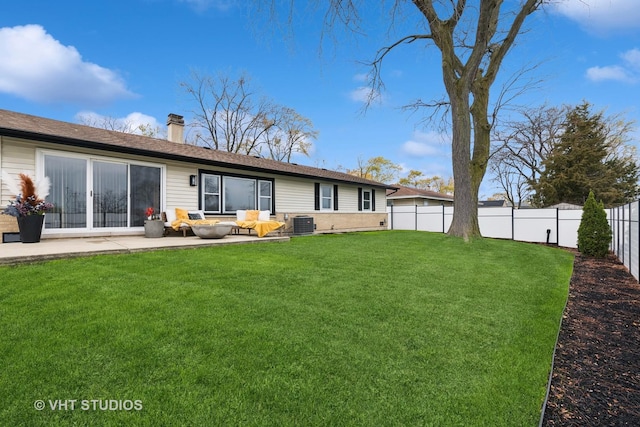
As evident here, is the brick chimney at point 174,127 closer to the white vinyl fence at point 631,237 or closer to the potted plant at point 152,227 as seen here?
the potted plant at point 152,227

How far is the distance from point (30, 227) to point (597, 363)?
9425 millimetres

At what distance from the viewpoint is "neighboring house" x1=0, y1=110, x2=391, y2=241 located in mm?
7250

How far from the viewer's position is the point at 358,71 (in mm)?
12797

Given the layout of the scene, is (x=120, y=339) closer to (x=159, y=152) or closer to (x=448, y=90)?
(x=159, y=152)

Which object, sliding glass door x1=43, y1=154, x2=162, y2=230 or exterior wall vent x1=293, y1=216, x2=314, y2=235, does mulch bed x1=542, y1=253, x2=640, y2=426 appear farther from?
sliding glass door x1=43, y1=154, x2=162, y2=230

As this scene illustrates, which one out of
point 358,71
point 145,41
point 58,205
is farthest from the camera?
point 145,41

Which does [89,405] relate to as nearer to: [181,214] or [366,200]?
→ [181,214]

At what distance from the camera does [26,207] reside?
662cm

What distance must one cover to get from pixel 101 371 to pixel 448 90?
11.6 meters

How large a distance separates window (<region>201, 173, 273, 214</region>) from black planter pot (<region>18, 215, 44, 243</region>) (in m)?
4.35

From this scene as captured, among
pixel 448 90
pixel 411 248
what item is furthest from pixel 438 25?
pixel 411 248

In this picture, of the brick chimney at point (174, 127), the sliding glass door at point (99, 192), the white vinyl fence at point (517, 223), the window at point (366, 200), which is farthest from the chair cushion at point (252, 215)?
the white vinyl fence at point (517, 223)

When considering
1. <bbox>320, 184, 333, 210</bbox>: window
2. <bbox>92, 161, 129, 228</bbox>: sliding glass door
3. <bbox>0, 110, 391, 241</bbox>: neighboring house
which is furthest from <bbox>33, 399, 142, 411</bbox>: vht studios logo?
<bbox>320, 184, 333, 210</bbox>: window

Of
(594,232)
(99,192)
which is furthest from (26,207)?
(594,232)
